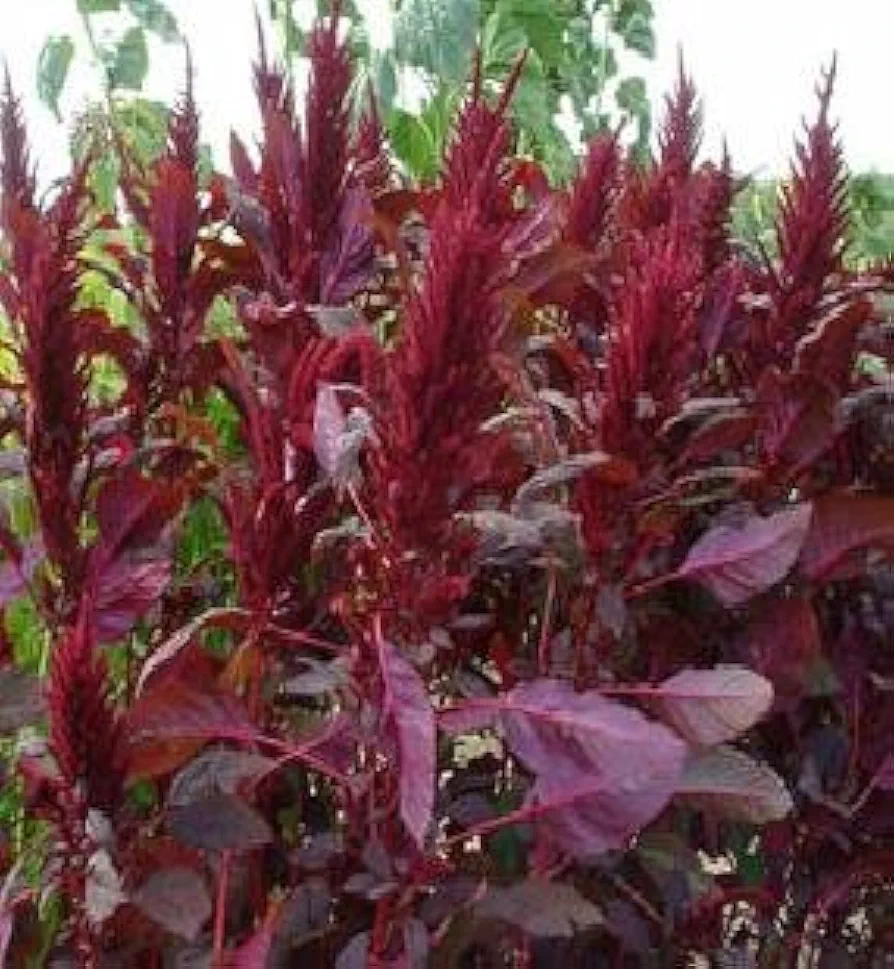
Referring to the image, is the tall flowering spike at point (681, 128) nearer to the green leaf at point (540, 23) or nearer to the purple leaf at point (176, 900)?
the purple leaf at point (176, 900)

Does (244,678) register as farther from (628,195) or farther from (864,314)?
(628,195)

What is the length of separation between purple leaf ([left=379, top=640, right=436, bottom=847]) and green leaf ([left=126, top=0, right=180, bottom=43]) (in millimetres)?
3285

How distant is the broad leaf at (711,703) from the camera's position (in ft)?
4.29

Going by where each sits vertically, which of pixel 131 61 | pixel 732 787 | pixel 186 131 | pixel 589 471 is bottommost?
pixel 732 787

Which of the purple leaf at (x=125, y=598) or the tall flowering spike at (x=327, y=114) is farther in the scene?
the tall flowering spike at (x=327, y=114)

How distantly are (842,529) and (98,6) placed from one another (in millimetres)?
3074

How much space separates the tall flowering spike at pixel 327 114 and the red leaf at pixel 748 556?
414 mm

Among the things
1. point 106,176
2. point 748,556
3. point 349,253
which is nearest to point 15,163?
point 349,253

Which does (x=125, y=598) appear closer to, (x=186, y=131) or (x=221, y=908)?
(x=221, y=908)

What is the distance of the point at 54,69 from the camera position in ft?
13.7

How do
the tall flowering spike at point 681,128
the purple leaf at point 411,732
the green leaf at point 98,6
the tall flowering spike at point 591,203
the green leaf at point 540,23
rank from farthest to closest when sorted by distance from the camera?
the green leaf at point 540,23 < the green leaf at point 98,6 < the tall flowering spike at point 681,128 < the tall flowering spike at point 591,203 < the purple leaf at point 411,732

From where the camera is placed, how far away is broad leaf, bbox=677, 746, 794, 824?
1.38 meters

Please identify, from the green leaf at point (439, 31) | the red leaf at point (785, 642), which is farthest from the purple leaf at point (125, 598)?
the green leaf at point (439, 31)

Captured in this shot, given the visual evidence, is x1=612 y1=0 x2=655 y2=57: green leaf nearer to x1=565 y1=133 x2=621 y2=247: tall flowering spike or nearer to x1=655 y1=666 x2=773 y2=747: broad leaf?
x1=565 y1=133 x2=621 y2=247: tall flowering spike
